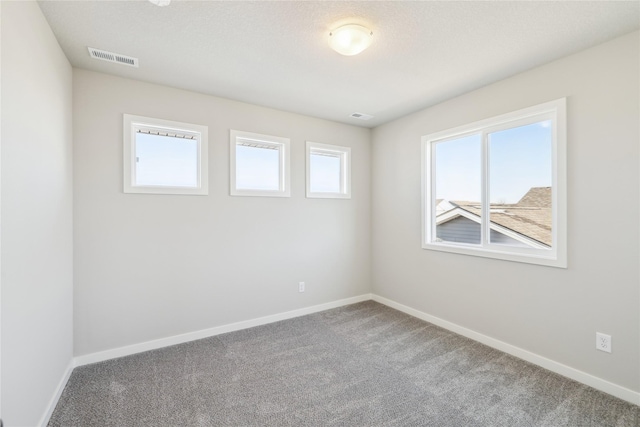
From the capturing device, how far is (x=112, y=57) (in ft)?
7.74

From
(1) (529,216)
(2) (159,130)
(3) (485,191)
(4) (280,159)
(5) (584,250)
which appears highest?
(2) (159,130)

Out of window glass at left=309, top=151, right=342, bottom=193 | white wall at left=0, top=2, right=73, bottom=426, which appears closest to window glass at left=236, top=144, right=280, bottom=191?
window glass at left=309, top=151, right=342, bottom=193

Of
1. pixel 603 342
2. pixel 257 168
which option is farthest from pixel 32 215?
pixel 603 342

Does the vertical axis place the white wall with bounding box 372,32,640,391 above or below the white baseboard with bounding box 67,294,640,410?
above

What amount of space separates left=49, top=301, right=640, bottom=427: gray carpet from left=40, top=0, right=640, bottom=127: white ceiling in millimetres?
2664

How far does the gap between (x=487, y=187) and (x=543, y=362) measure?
→ 1.67 m

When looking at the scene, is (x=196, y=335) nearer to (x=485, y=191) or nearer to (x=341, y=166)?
(x=341, y=166)

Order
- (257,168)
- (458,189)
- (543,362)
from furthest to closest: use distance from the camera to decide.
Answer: (257,168) < (458,189) < (543,362)

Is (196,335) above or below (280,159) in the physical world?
below

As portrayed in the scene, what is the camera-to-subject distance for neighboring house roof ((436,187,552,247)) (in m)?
2.55

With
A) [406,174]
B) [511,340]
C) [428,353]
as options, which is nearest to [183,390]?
[428,353]

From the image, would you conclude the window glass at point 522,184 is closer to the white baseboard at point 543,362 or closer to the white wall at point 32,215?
the white baseboard at point 543,362

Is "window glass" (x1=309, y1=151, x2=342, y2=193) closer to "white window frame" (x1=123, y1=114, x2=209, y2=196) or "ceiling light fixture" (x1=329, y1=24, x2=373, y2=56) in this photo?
"white window frame" (x1=123, y1=114, x2=209, y2=196)

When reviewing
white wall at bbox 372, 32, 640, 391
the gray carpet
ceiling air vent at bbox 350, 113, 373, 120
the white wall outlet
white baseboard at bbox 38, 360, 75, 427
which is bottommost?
the gray carpet
